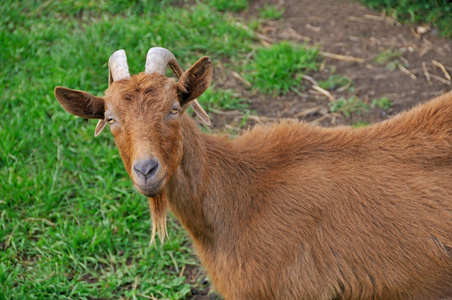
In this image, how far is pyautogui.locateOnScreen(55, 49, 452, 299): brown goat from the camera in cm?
323

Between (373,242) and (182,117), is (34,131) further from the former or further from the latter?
(373,242)

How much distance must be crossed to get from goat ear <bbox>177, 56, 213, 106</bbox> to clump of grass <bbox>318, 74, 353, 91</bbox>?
291cm

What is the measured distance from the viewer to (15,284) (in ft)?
13.9

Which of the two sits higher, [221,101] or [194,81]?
[194,81]

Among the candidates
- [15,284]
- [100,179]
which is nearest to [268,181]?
[100,179]

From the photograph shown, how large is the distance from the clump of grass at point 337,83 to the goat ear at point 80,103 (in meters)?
3.27

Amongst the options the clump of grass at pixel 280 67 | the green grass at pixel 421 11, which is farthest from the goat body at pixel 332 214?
the green grass at pixel 421 11

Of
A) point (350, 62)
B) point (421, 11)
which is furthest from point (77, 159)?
point (421, 11)

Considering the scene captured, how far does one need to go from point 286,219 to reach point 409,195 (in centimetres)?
84

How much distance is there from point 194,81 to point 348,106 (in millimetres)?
2789

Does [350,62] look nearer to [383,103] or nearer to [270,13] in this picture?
[383,103]

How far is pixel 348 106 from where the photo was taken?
5504 mm

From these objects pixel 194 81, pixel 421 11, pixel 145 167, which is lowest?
pixel 421 11

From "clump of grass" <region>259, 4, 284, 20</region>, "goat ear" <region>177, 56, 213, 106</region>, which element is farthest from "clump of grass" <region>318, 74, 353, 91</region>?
"goat ear" <region>177, 56, 213, 106</region>
